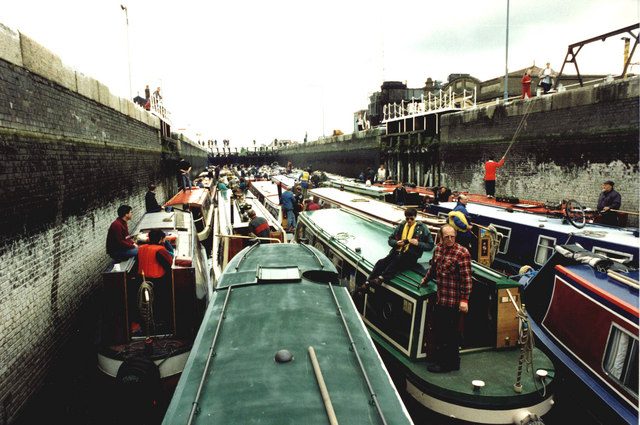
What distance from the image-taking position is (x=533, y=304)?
Result: 6.25 metres

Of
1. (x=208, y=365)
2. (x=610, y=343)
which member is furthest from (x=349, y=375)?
(x=610, y=343)

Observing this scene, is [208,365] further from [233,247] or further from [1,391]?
[233,247]

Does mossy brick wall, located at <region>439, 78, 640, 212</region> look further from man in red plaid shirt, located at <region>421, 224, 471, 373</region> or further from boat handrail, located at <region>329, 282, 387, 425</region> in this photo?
boat handrail, located at <region>329, 282, 387, 425</region>

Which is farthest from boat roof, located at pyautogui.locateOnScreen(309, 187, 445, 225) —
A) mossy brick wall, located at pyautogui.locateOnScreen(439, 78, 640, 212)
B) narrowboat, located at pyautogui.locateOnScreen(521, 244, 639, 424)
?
mossy brick wall, located at pyautogui.locateOnScreen(439, 78, 640, 212)

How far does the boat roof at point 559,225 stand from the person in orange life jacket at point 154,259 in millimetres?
7226

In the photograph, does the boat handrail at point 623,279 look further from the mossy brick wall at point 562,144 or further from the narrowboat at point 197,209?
the narrowboat at point 197,209

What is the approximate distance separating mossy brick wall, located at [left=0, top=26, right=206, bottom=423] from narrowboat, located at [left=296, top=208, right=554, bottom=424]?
15.9 ft

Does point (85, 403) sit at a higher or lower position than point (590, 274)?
lower

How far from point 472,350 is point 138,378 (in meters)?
4.11

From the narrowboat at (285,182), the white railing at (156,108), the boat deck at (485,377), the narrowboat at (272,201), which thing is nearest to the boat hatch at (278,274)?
the boat deck at (485,377)

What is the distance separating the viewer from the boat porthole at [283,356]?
10.2 feet

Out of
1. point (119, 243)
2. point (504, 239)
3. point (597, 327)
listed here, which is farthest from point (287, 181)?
point (597, 327)

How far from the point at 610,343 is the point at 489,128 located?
1565 cm

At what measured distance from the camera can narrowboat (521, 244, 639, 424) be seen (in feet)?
12.8
